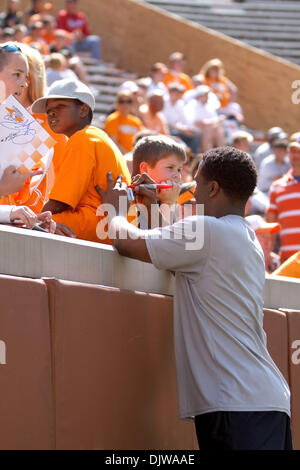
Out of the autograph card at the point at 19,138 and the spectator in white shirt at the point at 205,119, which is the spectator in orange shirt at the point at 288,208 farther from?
the spectator in white shirt at the point at 205,119

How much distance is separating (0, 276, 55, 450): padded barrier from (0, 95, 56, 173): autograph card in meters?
0.76

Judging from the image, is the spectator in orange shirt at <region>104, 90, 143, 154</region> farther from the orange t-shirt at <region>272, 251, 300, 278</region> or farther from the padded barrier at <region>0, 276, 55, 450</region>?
the padded barrier at <region>0, 276, 55, 450</region>

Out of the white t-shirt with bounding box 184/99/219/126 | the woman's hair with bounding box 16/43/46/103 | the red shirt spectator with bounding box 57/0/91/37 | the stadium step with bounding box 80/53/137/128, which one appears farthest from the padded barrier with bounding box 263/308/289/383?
the red shirt spectator with bounding box 57/0/91/37

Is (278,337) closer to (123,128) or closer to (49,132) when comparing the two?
(49,132)

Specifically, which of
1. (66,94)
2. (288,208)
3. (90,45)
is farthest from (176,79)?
(66,94)

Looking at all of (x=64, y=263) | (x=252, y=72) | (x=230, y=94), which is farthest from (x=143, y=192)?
Result: (x=252, y=72)

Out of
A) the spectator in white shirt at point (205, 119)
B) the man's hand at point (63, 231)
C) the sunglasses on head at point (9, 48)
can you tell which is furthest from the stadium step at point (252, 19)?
the man's hand at point (63, 231)

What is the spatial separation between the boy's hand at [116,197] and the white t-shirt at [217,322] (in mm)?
355

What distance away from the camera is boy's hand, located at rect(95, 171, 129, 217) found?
4.25 metres

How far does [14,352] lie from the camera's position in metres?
3.52

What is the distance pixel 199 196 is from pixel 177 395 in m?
0.86

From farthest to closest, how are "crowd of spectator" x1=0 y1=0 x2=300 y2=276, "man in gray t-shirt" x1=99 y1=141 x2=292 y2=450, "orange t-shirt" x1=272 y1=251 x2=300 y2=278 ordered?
"orange t-shirt" x1=272 y1=251 x2=300 y2=278 < "crowd of spectator" x1=0 y1=0 x2=300 y2=276 < "man in gray t-shirt" x1=99 y1=141 x2=292 y2=450

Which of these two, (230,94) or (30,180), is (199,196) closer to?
(30,180)

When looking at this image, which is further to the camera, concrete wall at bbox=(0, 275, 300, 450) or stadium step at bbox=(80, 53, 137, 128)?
stadium step at bbox=(80, 53, 137, 128)
